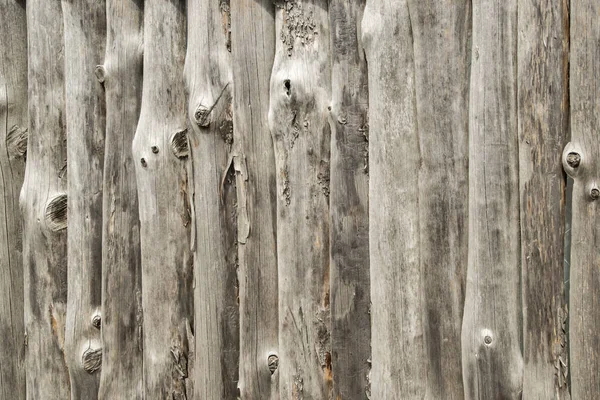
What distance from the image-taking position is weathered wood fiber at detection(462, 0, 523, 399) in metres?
2.30

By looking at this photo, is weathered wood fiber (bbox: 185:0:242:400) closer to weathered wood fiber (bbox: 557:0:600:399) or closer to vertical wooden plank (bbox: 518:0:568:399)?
vertical wooden plank (bbox: 518:0:568:399)

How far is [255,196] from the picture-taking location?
2930 millimetres

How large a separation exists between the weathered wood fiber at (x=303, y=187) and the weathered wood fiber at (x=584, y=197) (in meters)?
0.87

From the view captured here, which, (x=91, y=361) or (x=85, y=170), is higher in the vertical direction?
(x=85, y=170)

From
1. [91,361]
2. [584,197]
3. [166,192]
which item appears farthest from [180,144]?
[584,197]

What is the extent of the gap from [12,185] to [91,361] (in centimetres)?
100

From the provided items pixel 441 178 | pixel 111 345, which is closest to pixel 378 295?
pixel 441 178

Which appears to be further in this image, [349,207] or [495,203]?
[349,207]

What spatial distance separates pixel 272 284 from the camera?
2.94m

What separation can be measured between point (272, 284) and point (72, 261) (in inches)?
40.8

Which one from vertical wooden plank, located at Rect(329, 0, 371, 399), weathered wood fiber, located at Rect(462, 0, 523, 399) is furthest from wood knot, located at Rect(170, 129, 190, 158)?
weathered wood fiber, located at Rect(462, 0, 523, 399)

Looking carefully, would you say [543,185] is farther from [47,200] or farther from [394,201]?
[47,200]

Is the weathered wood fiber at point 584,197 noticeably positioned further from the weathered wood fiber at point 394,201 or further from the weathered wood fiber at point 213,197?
the weathered wood fiber at point 213,197

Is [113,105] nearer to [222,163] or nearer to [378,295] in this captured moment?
[222,163]
